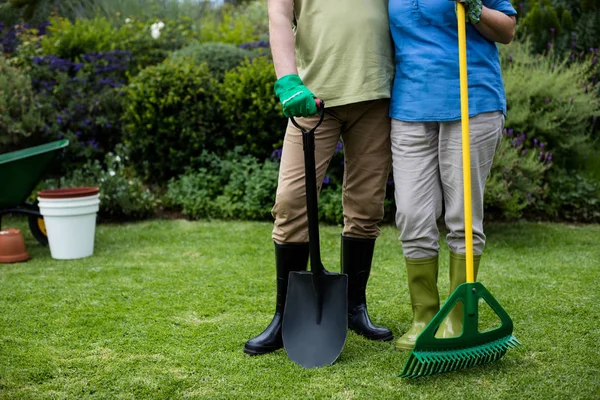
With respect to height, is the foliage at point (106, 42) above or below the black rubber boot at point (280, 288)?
above

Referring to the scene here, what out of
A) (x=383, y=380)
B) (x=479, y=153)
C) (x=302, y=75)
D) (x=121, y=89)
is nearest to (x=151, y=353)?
(x=383, y=380)

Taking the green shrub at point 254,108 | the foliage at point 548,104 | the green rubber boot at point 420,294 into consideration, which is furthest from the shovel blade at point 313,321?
the green shrub at point 254,108

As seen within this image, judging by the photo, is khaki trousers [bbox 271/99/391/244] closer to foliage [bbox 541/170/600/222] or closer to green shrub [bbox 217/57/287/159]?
green shrub [bbox 217/57/287/159]

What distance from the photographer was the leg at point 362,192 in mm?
2605

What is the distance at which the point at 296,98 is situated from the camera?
7.54ft

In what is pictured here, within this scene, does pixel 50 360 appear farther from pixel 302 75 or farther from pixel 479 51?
pixel 479 51

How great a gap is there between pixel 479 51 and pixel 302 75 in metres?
0.66

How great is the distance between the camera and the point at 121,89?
19.6 ft

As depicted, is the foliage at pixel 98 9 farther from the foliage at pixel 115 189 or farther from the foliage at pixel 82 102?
→ the foliage at pixel 115 189

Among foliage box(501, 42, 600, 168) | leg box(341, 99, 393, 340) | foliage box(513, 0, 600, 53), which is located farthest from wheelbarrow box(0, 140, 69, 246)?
foliage box(513, 0, 600, 53)

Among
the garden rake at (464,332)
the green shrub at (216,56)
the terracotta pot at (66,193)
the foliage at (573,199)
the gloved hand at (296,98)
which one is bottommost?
the foliage at (573,199)

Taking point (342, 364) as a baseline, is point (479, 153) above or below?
above

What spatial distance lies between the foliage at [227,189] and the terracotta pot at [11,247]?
1.48m

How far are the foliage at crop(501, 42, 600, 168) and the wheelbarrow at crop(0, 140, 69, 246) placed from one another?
3224mm
